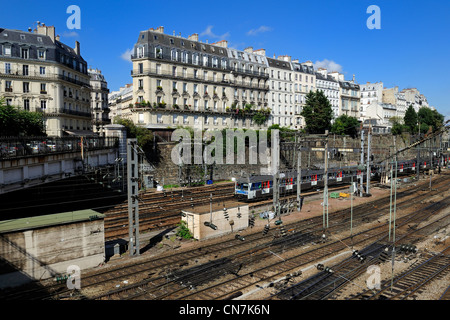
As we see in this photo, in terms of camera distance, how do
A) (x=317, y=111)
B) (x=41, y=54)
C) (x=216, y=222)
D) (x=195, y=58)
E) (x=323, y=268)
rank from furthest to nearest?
(x=317, y=111)
(x=195, y=58)
(x=41, y=54)
(x=216, y=222)
(x=323, y=268)

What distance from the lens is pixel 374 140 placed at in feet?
225

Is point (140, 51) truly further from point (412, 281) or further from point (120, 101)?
point (412, 281)

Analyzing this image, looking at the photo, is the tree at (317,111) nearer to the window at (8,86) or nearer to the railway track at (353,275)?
the railway track at (353,275)

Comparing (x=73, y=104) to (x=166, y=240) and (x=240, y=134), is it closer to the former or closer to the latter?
(x=240, y=134)

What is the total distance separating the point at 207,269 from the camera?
51.1 ft

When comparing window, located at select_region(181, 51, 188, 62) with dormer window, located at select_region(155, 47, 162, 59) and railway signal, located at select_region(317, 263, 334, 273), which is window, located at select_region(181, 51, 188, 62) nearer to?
dormer window, located at select_region(155, 47, 162, 59)

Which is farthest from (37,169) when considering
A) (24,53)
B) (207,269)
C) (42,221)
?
(24,53)

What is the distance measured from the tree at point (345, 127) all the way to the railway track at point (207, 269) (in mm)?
44912

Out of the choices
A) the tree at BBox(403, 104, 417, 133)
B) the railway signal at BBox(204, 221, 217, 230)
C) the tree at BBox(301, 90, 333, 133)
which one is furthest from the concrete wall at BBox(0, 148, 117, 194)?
the tree at BBox(403, 104, 417, 133)

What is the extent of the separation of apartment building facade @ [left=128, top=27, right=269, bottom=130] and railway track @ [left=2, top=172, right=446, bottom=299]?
88.7 ft

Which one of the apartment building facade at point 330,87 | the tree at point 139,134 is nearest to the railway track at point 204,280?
the tree at point 139,134

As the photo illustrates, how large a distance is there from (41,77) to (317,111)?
44.5 meters
